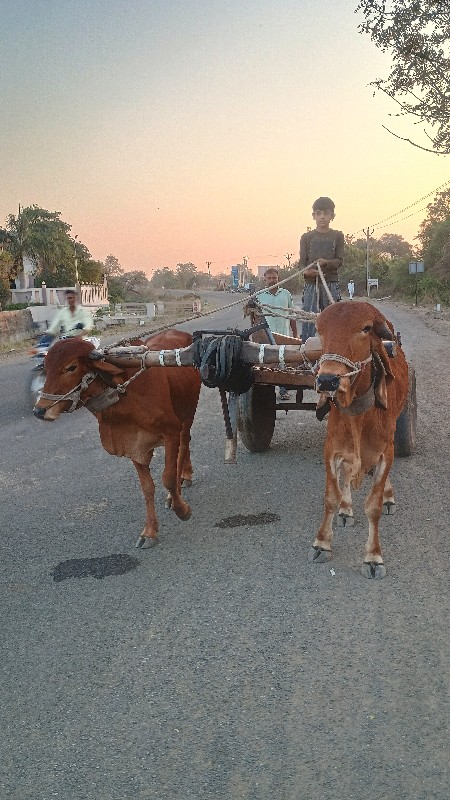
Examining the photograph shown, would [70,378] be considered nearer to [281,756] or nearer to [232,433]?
[232,433]

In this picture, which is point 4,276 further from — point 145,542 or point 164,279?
point 164,279

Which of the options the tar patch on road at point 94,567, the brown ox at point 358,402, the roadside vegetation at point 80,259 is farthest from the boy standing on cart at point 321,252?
the roadside vegetation at point 80,259

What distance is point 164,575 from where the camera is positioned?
17.4 ft

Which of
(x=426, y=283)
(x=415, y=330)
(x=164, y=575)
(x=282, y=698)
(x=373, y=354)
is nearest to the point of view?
(x=282, y=698)

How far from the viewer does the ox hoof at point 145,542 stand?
19.1 feet

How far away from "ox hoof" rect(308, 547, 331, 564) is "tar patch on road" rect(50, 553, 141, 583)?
1258 millimetres

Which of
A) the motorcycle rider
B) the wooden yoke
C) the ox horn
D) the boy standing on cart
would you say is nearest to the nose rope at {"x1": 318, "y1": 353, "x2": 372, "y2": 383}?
the ox horn

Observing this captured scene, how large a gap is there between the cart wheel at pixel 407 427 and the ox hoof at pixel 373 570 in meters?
2.71

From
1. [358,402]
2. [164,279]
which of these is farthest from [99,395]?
[164,279]

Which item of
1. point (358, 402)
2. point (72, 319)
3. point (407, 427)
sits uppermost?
point (72, 319)

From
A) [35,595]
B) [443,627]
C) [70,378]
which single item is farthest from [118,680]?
[70,378]

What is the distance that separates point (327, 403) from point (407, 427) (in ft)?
8.89

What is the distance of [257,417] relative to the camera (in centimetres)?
838

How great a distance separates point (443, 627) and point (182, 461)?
311 centimetres
